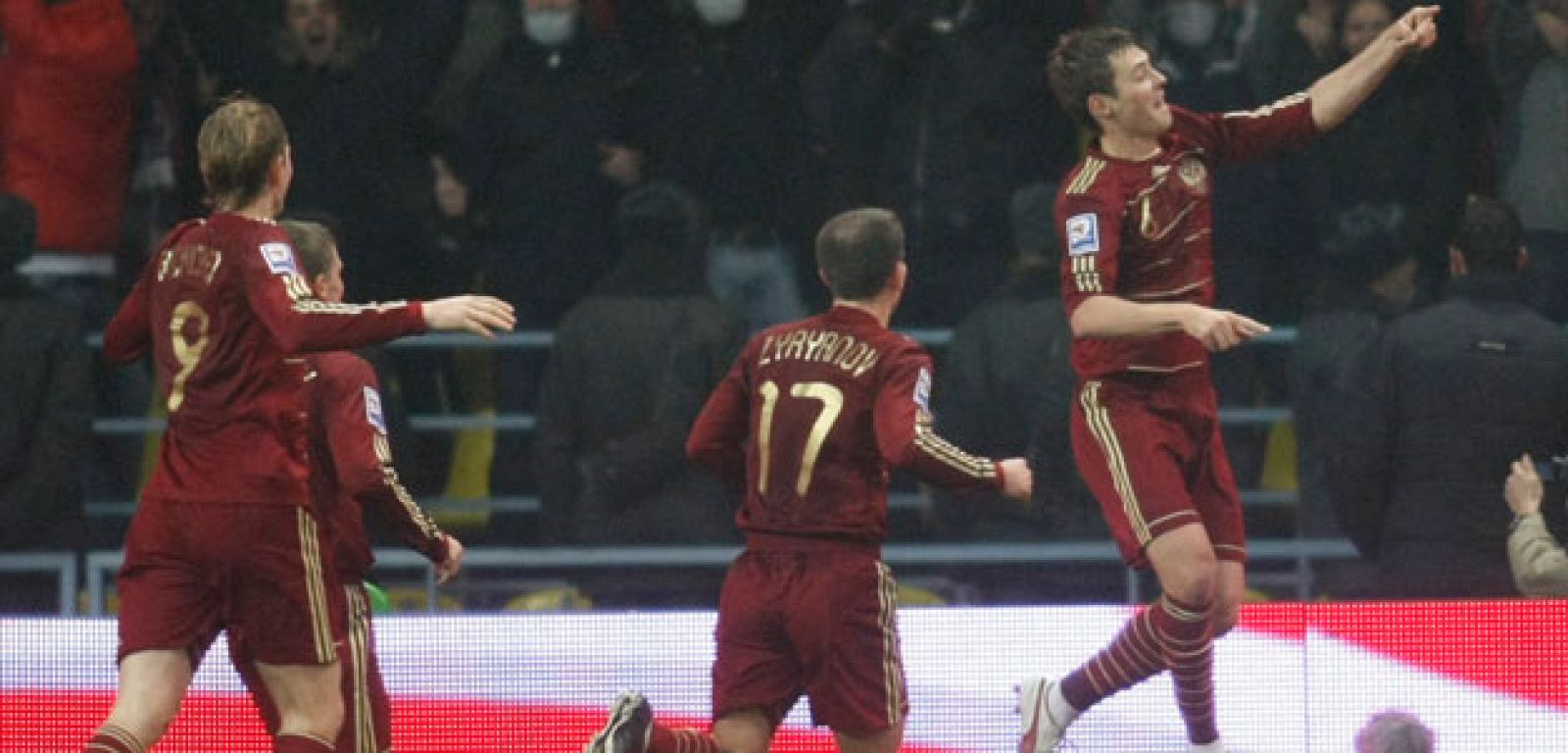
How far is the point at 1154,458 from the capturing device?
8.70 metres

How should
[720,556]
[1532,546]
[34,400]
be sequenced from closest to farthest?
1. [1532,546]
2. [34,400]
3. [720,556]

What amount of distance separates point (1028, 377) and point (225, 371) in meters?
4.45

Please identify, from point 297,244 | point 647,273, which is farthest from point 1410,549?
point 297,244

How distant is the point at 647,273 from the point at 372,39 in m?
1.92

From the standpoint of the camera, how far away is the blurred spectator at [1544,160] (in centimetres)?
1184

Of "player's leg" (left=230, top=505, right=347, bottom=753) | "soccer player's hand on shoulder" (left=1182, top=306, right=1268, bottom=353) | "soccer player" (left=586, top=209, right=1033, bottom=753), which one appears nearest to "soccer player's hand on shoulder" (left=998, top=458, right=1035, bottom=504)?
"soccer player" (left=586, top=209, right=1033, bottom=753)

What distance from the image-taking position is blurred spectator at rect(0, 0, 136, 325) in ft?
40.6

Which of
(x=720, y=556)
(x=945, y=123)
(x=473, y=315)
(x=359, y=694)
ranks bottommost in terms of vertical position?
(x=720, y=556)

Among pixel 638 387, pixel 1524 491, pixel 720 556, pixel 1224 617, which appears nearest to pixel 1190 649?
pixel 1224 617

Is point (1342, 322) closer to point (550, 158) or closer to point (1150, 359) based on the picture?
point (1150, 359)

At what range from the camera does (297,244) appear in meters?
8.48

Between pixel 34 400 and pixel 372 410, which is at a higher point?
pixel 372 410

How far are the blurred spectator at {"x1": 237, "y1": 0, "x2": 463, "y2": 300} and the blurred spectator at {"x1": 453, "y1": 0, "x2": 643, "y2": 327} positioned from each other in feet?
0.89

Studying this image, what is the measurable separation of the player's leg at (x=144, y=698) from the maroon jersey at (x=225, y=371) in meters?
0.39
